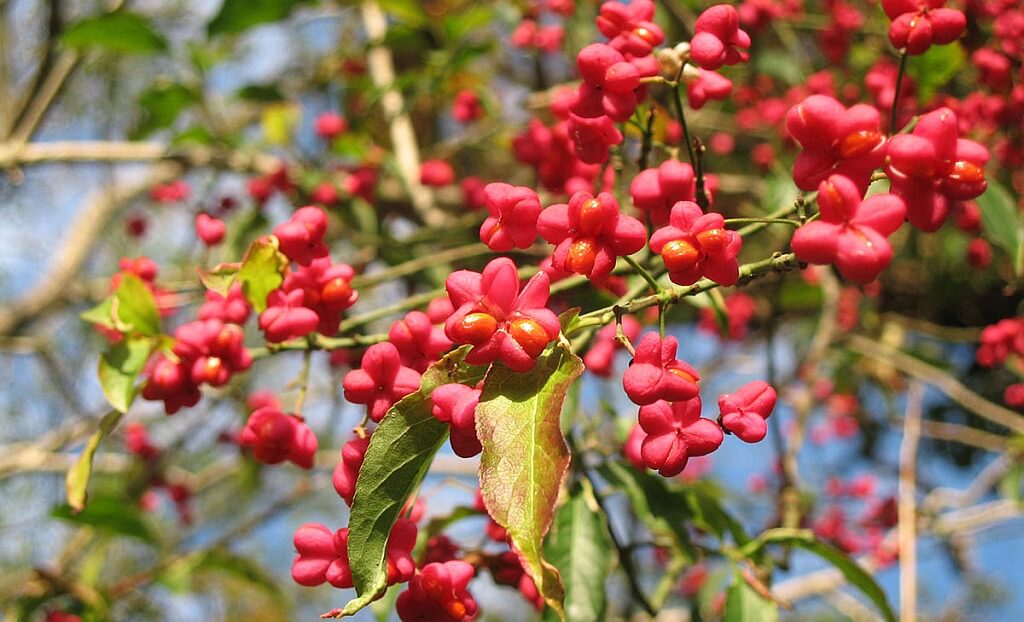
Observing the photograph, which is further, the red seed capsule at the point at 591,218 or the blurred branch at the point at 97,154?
the blurred branch at the point at 97,154

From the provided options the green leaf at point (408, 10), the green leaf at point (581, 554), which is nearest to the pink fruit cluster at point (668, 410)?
the green leaf at point (581, 554)

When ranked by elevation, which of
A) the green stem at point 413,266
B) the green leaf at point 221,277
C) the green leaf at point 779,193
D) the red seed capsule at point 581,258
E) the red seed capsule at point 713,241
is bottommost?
the green leaf at point 779,193

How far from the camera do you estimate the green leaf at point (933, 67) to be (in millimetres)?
1357

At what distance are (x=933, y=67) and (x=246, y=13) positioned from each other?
1.42 meters

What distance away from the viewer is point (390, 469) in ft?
2.28

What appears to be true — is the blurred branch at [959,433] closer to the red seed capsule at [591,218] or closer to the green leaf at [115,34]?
the red seed capsule at [591,218]

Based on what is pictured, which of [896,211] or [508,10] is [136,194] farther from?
[896,211]

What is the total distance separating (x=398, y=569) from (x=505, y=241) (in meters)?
0.32

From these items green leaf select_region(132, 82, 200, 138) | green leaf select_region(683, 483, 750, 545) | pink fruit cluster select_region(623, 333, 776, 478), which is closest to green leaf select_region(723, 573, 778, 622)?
green leaf select_region(683, 483, 750, 545)

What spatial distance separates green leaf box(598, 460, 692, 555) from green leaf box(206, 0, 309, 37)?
50.8 inches

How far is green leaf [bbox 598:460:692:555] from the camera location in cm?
118

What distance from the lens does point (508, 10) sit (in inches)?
99.0

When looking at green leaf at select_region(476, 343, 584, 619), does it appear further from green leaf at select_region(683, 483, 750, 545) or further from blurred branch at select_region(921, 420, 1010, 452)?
blurred branch at select_region(921, 420, 1010, 452)

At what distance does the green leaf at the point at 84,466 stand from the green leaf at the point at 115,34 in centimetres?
112
